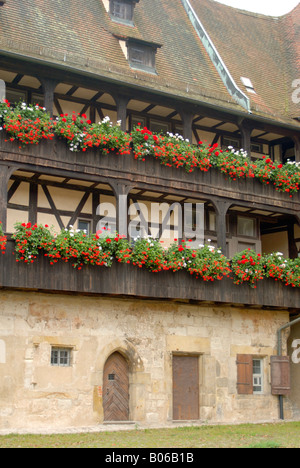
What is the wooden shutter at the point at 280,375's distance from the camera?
20812mm

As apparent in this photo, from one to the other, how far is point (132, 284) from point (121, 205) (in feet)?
6.63

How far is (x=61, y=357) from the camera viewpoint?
17.7m

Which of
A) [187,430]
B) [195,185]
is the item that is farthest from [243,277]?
[187,430]

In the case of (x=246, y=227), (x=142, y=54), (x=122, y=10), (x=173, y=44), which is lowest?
(x=246, y=227)

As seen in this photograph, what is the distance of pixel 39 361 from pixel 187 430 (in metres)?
Result: 3.68

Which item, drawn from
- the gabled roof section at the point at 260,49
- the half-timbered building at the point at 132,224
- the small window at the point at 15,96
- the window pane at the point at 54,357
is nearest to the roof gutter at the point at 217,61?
the half-timbered building at the point at 132,224

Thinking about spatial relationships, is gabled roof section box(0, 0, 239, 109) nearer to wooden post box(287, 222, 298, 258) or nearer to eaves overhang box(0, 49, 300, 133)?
eaves overhang box(0, 49, 300, 133)

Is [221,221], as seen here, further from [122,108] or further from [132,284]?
[122,108]

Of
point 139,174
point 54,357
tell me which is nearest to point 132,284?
point 54,357

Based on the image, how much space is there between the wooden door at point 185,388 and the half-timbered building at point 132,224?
0.04 metres

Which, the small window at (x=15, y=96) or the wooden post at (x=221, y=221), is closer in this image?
the small window at (x=15, y=96)

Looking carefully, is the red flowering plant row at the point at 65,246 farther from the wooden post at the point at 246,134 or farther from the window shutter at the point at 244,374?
the wooden post at the point at 246,134

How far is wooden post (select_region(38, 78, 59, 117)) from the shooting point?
18203mm

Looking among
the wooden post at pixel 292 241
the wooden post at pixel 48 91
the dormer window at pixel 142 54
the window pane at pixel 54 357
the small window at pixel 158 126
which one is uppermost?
the dormer window at pixel 142 54
